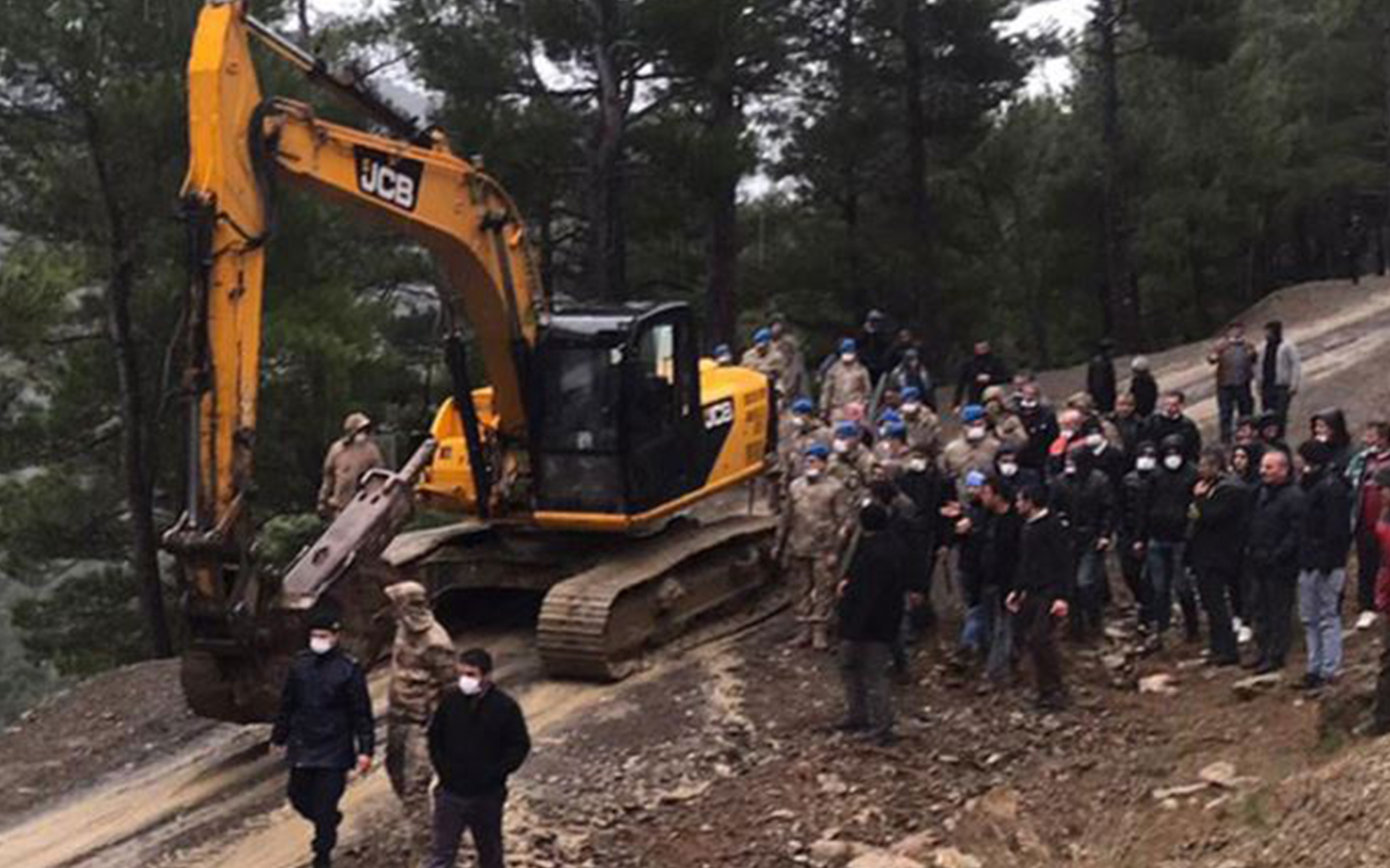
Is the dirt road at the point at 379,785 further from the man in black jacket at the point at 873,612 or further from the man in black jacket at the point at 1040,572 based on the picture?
the man in black jacket at the point at 1040,572

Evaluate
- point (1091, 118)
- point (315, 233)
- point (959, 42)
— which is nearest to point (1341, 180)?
A: point (1091, 118)

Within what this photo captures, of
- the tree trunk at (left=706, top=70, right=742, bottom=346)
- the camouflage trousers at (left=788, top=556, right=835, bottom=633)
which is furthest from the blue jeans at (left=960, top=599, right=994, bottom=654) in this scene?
the tree trunk at (left=706, top=70, right=742, bottom=346)

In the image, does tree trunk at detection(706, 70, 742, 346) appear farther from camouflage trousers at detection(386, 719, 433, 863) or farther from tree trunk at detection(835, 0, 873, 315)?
camouflage trousers at detection(386, 719, 433, 863)

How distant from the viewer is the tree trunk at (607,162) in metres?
26.6

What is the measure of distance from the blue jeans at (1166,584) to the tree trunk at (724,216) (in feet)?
46.3

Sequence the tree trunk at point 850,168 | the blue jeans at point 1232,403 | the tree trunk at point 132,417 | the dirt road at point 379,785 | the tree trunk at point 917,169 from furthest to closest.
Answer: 1. the tree trunk at point 850,168
2. the tree trunk at point 917,169
3. the tree trunk at point 132,417
4. the blue jeans at point 1232,403
5. the dirt road at point 379,785

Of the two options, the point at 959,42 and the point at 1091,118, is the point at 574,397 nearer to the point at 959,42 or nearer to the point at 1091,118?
the point at 959,42

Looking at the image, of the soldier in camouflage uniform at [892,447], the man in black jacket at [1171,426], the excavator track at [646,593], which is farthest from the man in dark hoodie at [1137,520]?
the excavator track at [646,593]

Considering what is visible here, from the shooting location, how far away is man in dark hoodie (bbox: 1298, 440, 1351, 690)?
12.0 meters

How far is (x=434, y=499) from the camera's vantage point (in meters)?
15.1

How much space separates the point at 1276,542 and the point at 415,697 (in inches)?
244

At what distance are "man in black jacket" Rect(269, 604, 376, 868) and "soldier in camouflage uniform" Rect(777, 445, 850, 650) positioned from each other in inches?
195

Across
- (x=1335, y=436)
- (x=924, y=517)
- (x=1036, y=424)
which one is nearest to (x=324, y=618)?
(x=924, y=517)

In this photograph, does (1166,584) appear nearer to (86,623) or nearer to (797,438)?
(797,438)
